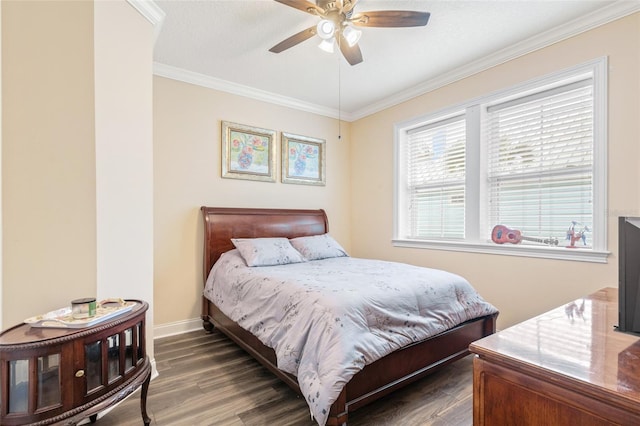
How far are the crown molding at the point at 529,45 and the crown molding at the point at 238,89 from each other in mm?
908

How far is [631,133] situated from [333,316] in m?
2.47

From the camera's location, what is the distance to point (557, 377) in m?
0.76

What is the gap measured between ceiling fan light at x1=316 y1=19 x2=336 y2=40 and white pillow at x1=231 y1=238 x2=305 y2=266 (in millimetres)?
1910

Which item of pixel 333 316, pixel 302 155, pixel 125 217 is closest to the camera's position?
pixel 333 316

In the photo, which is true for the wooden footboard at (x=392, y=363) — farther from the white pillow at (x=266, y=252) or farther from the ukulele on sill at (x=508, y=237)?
the ukulele on sill at (x=508, y=237)

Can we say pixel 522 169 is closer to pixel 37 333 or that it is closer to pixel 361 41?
pixel 361 41

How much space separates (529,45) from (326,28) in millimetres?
1915

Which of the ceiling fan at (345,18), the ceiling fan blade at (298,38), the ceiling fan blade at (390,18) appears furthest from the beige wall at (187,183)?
the ceiling fan blade at (390,18)

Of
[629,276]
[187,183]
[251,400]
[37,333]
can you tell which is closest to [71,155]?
[37,333]

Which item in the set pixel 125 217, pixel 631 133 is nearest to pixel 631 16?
pixel 631 133

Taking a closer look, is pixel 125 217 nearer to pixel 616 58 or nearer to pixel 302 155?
pixel 302 155

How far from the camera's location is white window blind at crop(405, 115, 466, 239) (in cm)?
335

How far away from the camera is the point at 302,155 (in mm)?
4020

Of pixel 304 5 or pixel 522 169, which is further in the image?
pixel 522 169
